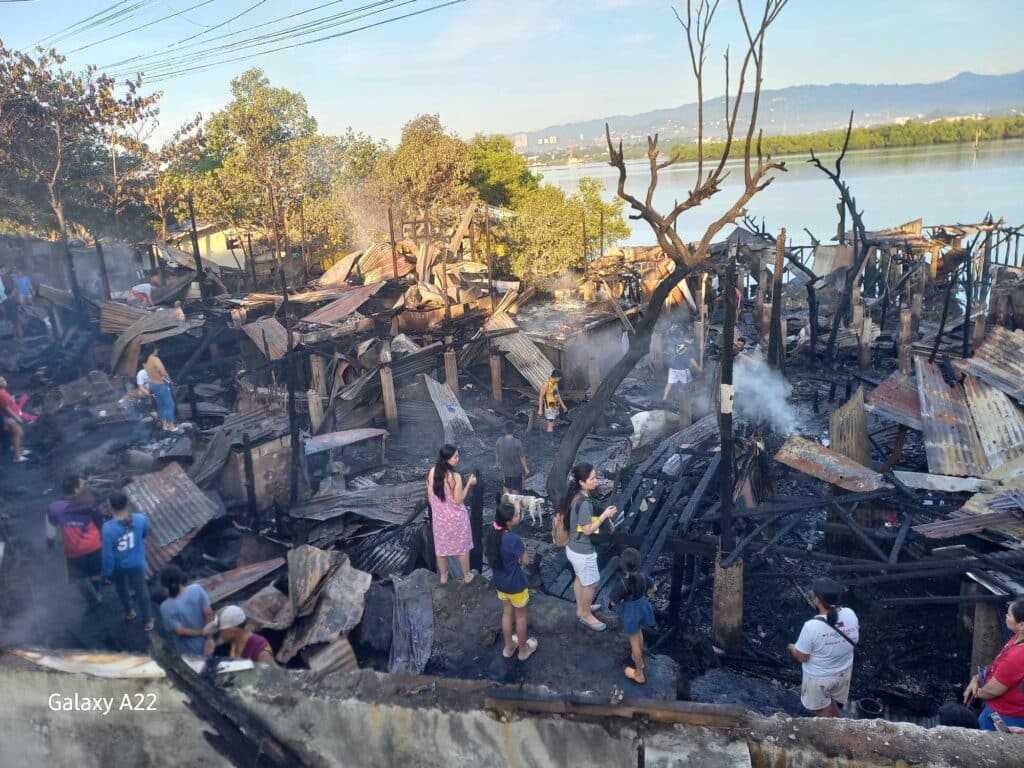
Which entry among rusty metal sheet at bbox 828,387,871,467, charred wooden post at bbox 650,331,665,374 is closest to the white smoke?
charred wooden post at bbox 650,331,665,374

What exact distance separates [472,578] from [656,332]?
10071 millimetres

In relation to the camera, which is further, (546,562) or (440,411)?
(440,411)

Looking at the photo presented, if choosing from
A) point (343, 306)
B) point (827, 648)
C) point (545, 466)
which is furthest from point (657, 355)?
point (827, 648)

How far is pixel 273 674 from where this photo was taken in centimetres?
376

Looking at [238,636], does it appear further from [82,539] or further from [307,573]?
[82,539]

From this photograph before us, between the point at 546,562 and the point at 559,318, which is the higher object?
the point at 559,318

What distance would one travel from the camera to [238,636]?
4.29m

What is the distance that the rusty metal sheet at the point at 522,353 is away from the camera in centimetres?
1259

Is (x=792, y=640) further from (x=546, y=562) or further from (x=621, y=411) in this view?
(x=621, y=411)

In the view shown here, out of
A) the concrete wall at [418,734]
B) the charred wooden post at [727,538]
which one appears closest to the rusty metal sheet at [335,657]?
the concrete wall at [418,734]

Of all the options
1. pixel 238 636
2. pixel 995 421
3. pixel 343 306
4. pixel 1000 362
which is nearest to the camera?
pixel 238 636

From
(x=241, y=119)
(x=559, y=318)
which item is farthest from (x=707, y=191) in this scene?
(x=241, y=119)

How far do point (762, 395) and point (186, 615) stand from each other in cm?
1035

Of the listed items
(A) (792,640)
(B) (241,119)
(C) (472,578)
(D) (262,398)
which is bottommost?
(A) (792,640)
